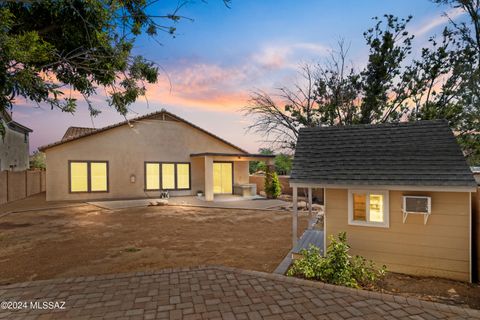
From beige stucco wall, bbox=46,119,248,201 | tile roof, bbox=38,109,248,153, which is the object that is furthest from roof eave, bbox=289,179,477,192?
tile roof, bbox=38,109,248,153

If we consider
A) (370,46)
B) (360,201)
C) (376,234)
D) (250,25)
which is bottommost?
(376,234)

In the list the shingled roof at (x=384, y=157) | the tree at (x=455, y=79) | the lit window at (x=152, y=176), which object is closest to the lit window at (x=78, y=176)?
the lit window at (x=152, y=176)

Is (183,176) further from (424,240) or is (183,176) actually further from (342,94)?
(424,240)

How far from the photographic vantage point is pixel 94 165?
1474cm

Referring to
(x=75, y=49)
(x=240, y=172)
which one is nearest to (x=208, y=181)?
(x=240, y=172)

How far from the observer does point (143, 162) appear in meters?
15.9

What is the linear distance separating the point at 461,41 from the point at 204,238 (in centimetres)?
1642

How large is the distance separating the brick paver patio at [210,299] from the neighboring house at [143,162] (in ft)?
34.5

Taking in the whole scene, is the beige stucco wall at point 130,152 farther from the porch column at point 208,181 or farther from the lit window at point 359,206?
the lit window at point 359,206

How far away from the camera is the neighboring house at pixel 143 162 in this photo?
14.3 meters

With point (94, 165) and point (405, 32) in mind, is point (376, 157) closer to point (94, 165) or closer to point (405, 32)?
point (405, 32)

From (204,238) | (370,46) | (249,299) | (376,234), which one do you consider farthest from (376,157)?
(370,46)

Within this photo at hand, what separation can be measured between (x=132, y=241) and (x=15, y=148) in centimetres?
2146

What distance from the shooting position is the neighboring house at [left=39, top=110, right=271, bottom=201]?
46.8ft
